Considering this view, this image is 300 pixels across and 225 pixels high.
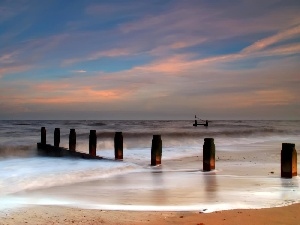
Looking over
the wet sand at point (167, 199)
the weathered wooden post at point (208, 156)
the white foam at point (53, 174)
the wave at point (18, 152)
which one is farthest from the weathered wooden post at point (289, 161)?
the wave at point (18, 152)

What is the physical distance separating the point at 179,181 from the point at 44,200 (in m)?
3.52

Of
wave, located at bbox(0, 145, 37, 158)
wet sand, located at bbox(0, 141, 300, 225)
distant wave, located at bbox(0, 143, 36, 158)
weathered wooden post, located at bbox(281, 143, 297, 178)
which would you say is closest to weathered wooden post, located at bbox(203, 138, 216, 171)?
wet sand, located at bbox(0, 141, 300, 225)

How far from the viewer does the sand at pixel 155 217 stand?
17.4 ft

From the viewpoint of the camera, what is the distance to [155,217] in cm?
561

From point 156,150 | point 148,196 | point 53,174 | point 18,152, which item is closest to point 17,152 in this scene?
point 18,152

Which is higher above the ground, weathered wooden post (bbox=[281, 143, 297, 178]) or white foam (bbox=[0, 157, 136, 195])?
weathered wooden post (bbox=[281, 143, 297, 178])

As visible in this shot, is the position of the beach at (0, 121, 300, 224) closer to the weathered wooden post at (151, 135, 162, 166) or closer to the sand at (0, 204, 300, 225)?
the sand at (0, 204, 300, 225)

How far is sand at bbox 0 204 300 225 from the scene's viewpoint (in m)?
5.29

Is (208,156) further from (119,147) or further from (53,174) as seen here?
(119,147)

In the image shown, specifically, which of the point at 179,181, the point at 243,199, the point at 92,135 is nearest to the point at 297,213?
the point at 243,199

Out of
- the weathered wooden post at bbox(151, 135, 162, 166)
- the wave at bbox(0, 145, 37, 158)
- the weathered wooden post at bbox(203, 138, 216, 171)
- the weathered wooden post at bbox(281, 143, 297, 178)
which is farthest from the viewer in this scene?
the wave at bbox(0, 145, 37, 158)

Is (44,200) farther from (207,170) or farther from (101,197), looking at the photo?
(207,170)

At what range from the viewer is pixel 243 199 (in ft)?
23.0

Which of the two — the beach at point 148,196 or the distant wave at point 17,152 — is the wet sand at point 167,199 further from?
the distant wave at point 17,152
